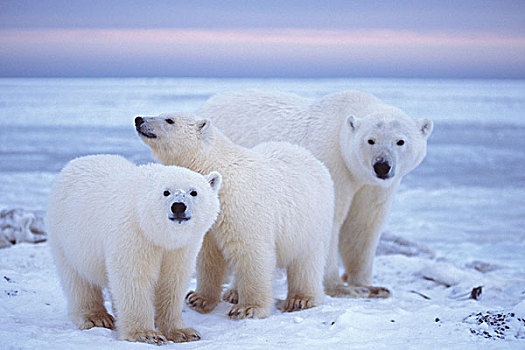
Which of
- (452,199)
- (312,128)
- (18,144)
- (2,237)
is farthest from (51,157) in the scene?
(312,128)

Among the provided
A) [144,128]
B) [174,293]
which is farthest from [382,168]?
[174,293]

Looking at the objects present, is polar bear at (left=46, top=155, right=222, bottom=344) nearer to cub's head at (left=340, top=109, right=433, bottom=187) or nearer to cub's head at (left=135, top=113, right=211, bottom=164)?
cub's head at (left=135, top=113, right=211, bottom=164)

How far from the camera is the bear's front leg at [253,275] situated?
14.7ft

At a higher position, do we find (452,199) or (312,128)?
(312,128)

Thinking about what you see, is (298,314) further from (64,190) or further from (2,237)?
(2,237)

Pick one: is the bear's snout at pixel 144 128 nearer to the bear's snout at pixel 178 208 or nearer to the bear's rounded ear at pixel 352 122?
the bear's snout at pixel 178 208

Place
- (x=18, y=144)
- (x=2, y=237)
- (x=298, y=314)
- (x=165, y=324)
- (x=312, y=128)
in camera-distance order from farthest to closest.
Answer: (x=18, y=144)
(x=2, y=237)
(x=312, y=128)
(x=298, y=314)
(x=165, y=324)

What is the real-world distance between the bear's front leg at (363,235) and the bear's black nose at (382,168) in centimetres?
70

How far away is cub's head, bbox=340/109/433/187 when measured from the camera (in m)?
5.16

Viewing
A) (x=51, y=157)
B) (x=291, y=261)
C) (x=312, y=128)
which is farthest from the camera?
(x=51, y=157)

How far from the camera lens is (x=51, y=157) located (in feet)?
47.3

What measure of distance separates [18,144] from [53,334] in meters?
14.2

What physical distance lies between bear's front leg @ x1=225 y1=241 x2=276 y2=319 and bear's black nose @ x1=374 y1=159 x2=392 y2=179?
117cm

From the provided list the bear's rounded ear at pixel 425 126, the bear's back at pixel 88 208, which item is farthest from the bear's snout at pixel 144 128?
the bear's rounded ear at pixel 425 126
